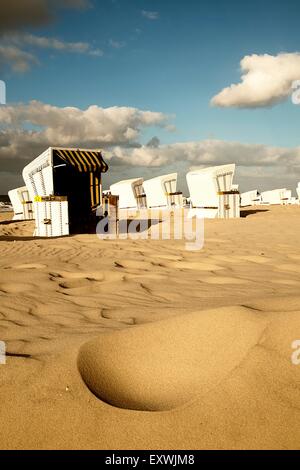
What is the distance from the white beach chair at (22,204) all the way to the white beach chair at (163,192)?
25.5ft

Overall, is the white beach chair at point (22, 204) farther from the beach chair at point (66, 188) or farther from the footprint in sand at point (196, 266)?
the footprint in sand at point (196, 266)

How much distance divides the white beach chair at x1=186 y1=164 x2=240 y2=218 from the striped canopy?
523cm

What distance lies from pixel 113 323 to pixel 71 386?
2.60 ft

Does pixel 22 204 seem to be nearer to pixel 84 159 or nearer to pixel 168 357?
pixel 84 159

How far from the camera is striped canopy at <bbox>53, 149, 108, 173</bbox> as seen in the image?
10925mm

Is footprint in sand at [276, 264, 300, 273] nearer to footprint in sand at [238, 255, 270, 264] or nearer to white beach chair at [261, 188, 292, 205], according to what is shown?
footprint in sand at [238, 255, 270, 264]

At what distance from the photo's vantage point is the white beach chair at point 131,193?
2072 centimetres

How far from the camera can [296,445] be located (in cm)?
108

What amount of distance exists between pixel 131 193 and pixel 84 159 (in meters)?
9.20

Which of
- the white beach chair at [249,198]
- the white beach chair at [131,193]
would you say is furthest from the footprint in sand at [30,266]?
the white beach chair at [249,198]

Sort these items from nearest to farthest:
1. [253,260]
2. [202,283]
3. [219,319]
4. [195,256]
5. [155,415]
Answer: [155,415] → [219,319] → [202,283] → [253,260] → [195,256]

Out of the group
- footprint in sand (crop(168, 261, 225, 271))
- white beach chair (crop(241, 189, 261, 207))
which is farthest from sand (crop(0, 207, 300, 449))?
white beach chair (crop(241, 189, 261, 207))
